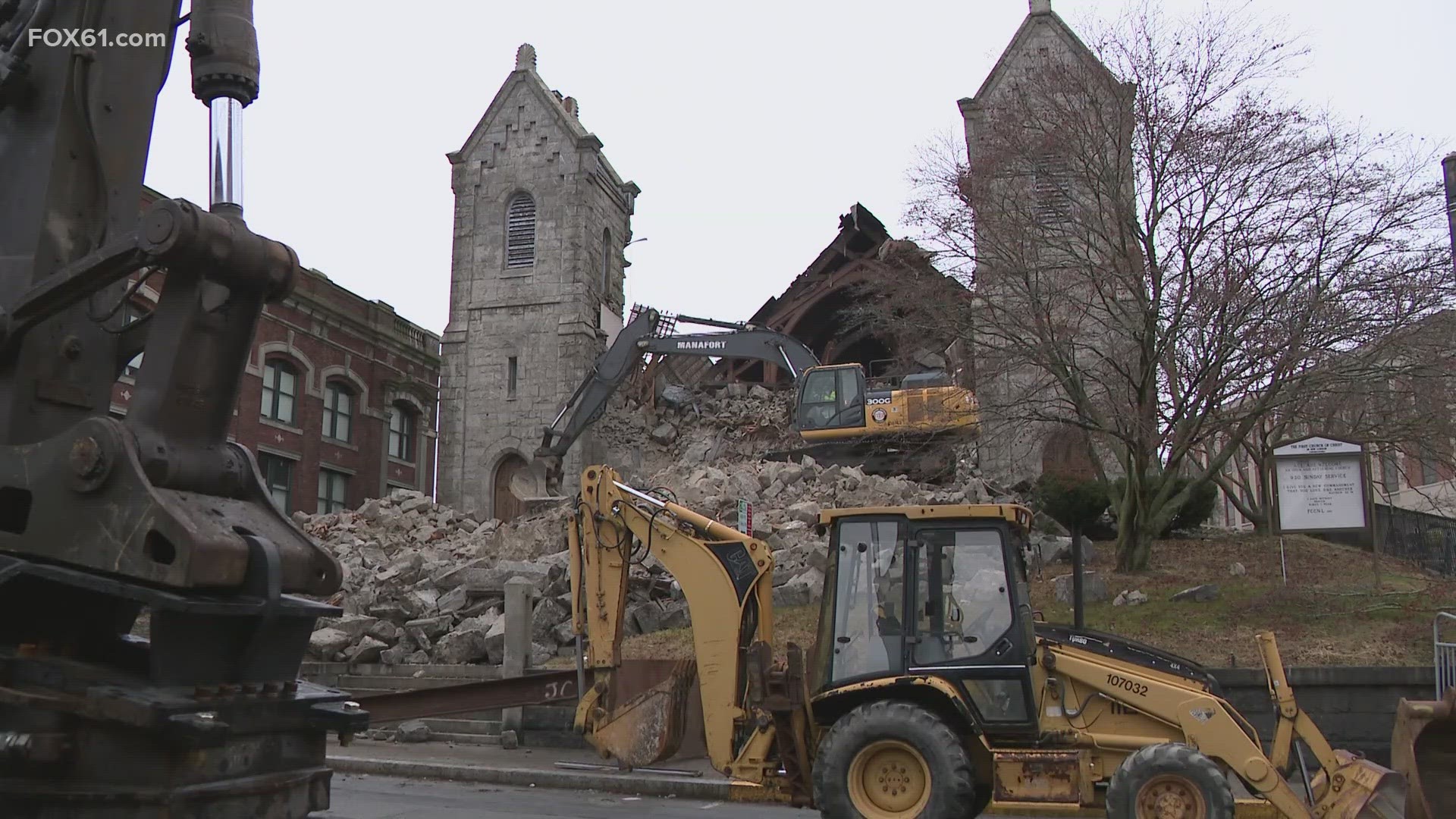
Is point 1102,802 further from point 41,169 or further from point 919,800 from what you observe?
point 41,169

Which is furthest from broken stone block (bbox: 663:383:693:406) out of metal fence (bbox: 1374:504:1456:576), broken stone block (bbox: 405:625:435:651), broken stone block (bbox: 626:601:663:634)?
metal fence (bbox: 1374:504:1456:576)

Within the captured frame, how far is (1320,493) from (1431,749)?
26.4 feet

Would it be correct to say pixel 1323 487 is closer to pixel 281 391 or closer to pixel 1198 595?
pixel 1198 595

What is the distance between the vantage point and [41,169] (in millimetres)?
4496

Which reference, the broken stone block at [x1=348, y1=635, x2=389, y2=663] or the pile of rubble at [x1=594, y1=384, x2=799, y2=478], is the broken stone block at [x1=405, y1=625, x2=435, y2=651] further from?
the pile of rubble at [x1=594, y1=384, x2=799, y2=478]

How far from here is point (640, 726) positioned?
8.75m

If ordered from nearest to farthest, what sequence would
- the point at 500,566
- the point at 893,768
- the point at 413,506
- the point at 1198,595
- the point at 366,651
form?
the point at 893,768 < the point at 1198,595 < the point at 366,651 < the point at 500,566 < the point at 413,506

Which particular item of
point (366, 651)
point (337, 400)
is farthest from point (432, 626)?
point (337, 400)

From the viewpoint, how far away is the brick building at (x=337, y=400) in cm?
3250

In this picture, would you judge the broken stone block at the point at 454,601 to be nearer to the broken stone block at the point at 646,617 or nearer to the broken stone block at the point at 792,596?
the broken stone block at the point at 646,617

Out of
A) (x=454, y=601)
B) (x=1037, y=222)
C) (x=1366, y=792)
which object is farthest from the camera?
(x=454, y=601)

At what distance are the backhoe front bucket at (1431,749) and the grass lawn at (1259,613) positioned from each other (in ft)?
17.5

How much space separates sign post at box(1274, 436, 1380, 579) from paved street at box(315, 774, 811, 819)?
28.3 feet

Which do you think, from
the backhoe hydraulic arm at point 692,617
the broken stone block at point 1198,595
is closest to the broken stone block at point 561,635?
the backhoe hydraulic arm at point 692,617
